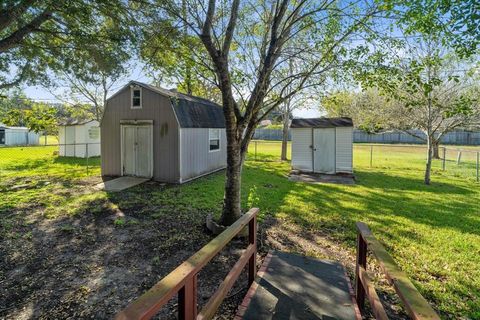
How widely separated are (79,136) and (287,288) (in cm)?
1806

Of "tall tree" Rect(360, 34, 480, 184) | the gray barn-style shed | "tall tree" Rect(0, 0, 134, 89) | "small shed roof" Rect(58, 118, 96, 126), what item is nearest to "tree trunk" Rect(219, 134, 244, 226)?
"tall tree" Rect(0, 0, 134, 89)

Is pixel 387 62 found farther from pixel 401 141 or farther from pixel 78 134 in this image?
pixel 401 141

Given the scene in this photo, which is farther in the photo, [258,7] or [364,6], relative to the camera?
[258,7]

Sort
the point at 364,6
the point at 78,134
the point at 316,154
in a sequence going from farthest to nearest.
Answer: the point at 78,134, the point at 316,154, the point at 364,6

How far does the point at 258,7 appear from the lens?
5.96 meters

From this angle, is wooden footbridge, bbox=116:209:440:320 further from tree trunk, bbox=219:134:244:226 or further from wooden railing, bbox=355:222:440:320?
tree trunk, bbox=219:134:244:226

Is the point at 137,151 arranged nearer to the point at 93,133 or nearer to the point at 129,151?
the point at 129,151

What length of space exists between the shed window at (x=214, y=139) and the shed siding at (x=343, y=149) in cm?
547

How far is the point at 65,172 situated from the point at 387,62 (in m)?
12.8

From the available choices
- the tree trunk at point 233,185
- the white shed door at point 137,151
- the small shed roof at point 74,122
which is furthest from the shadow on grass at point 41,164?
the tree trunk at point 233,185

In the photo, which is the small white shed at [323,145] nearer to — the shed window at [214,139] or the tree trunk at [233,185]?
the shed window at [214,139]

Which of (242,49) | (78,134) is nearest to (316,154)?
(242,49)

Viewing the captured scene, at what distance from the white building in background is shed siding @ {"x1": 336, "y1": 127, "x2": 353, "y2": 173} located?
30.8 meters

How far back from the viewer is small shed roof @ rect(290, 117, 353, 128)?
1245cm
